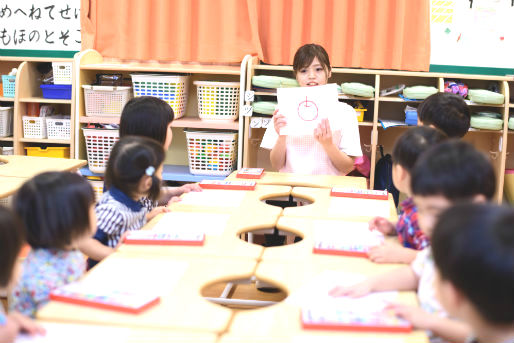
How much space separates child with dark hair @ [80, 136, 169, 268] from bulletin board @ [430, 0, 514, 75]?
2.76m

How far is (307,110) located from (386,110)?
139 centimetres

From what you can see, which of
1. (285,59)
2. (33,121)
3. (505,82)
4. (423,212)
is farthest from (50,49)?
(423,212)

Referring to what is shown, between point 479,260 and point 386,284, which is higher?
point 479,260

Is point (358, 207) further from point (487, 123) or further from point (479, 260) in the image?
point (487, 123)

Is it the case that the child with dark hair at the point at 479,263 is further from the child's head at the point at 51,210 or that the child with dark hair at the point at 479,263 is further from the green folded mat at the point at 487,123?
the green folded mat at the point at 487,123

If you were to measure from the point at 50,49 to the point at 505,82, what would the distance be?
3321mm

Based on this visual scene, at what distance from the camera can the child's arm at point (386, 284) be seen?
1515 millimetres

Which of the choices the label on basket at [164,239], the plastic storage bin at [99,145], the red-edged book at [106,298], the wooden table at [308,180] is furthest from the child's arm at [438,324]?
the plastic storage bin at [99,145]

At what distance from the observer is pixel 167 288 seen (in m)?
1.52

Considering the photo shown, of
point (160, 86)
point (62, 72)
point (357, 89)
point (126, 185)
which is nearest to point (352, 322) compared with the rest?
point (126, 185)

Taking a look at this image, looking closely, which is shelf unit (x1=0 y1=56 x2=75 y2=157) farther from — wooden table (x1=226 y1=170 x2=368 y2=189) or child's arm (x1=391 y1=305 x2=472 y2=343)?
child's arm (x1=391 y1=305 x2=472 y2=343)

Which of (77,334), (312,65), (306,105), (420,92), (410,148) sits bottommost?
(77,334)

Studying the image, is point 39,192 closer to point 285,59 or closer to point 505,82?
point 285,59

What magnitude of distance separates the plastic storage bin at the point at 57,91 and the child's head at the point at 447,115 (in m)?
2.72
